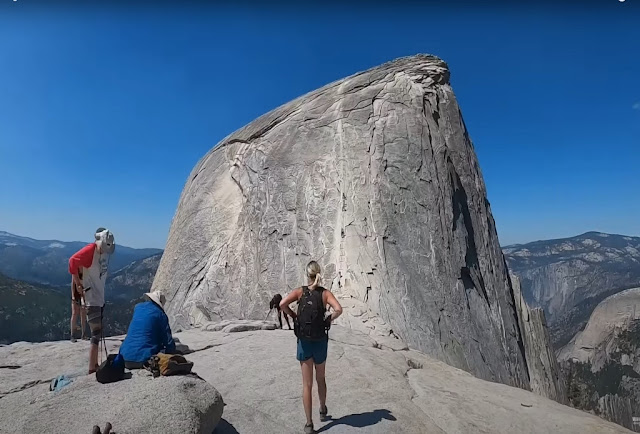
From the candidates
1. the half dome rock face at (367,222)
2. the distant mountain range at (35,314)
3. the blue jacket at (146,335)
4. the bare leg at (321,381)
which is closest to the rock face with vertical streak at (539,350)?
the half dome rock face at (367,222)

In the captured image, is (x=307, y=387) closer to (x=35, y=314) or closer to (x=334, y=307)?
(x=334, y=307)

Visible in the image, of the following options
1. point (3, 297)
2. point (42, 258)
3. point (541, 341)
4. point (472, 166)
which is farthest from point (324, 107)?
point (42, 258)

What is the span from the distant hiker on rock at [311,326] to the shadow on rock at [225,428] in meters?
0.92

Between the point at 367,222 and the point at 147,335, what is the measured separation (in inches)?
409

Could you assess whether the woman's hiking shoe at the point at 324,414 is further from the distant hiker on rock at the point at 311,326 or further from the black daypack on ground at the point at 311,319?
the black daypack on ground at the point at 311,319

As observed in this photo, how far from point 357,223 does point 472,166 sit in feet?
24.5

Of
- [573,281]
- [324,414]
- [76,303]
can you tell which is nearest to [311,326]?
[324,414]

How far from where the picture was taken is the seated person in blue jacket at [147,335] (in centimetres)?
616

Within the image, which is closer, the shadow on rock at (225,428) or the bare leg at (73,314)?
the shadow on rock at (225,428)

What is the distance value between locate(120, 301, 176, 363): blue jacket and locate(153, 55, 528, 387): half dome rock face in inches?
321

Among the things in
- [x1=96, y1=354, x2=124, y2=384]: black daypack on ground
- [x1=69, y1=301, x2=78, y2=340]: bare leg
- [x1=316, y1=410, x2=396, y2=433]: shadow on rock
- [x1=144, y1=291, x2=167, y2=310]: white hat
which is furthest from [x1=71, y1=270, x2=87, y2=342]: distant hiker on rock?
[x1=316, y1=410, x2=396, y2=433]: shadow on rock

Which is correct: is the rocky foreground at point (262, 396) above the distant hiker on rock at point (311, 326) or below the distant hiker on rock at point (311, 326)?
below

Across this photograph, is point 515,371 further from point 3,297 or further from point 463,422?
point 3,297

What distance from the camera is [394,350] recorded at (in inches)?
445
